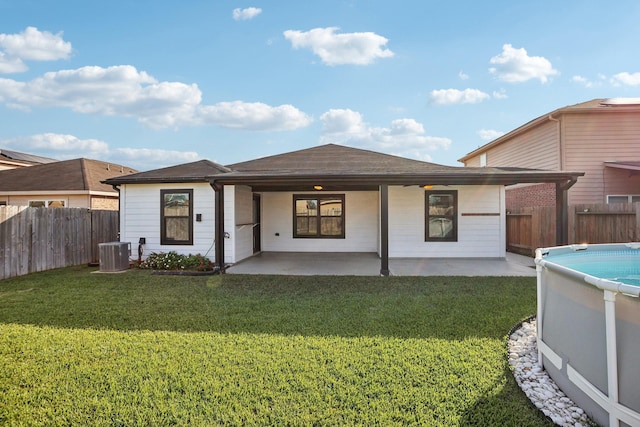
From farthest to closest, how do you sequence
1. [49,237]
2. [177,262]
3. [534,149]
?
[534,149] → [49,237] → [177,262]

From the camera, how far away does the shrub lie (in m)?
8.58

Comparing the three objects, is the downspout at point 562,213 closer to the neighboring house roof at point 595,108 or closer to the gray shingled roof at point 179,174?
the neighboring house roof at point 595,108

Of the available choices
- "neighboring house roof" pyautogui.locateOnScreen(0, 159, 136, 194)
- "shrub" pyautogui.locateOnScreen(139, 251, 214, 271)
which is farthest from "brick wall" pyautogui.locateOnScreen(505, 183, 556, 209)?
"neighboring house roof" pyautogui.locateOnScreen(0, 159, 136, 194)

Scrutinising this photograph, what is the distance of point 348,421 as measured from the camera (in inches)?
93.5

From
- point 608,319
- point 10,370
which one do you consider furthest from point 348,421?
point 10,370

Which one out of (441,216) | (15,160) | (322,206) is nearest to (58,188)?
(15,160)

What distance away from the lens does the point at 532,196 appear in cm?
1246

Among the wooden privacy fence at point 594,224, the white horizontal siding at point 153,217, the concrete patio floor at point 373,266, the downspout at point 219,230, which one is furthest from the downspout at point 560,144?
the white horizontal siding at point 153,217

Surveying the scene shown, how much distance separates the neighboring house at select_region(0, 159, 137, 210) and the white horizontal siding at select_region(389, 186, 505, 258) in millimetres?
12289

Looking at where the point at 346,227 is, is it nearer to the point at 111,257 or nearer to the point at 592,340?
the point at 111,257

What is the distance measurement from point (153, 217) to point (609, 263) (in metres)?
10.2

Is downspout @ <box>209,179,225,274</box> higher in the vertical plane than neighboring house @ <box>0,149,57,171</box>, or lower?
lower

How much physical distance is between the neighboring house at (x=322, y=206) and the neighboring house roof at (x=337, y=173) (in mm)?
24

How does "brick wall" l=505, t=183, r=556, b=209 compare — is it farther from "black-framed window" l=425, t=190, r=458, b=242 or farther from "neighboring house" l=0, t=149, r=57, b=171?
"neighboring house" l=0, t=149, r=57, b=171
